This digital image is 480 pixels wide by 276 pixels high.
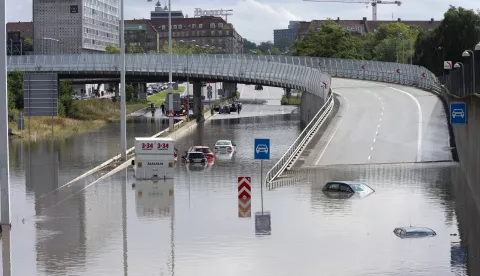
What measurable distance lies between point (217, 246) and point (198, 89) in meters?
89.5

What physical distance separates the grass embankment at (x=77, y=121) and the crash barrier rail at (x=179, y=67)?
585 centimetres

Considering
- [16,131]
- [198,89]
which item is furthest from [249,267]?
[198,89]

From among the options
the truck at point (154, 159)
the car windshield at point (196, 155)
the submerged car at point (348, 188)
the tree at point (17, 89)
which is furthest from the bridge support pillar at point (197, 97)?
the submerged car at point (348, 188)

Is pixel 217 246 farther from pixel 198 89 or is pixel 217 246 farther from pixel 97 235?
pixel 198 89

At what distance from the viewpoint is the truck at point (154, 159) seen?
55.8 metres

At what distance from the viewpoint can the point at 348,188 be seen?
50844mm

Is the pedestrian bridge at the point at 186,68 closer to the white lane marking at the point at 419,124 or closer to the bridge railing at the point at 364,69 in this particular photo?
the bridge railing at the point at 364,69

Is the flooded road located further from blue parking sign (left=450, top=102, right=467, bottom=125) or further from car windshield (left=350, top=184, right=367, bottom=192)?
blue parking sign (left=450, top=102, right=467, bottom=125)

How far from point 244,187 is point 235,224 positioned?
6002mm

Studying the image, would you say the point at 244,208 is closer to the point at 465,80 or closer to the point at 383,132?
the point at 465,80

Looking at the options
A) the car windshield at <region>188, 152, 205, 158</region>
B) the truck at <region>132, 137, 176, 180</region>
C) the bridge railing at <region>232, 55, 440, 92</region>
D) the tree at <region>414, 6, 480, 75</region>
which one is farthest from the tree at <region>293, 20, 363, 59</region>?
the truck at <region>132, 137, 176, 180</region>

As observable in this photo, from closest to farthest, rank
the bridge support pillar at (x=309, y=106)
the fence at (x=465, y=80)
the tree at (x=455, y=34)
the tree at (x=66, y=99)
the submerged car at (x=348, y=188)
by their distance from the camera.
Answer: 1. the fence at (x=465, y=80)
2. the submerged car at (x=348, y=188)
3. the bridge support pillar at (x=309, y=106)
4. the tree at (x=66, y=99)
5. the tree at (x=455, y=34)

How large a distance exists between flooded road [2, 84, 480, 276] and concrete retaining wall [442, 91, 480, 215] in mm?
793

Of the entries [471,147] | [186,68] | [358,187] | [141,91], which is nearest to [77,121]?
[186,68]
